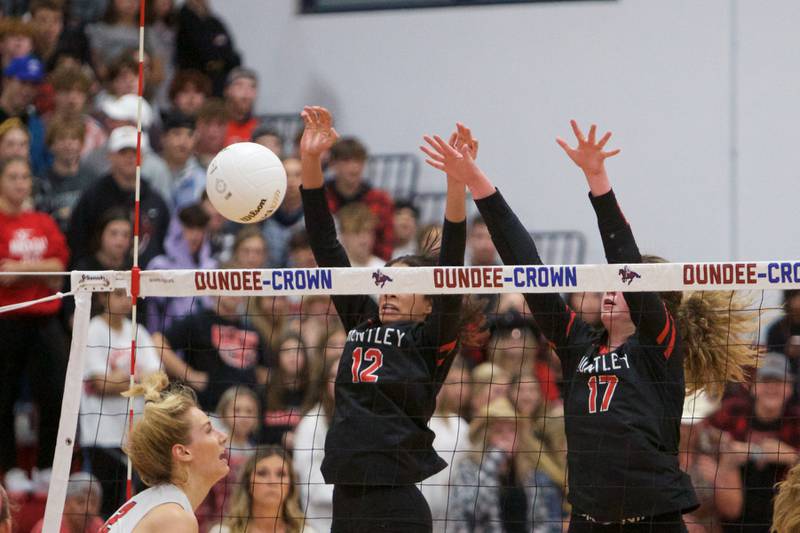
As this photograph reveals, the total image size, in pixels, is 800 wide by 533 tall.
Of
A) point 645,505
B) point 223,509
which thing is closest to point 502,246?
point 645,505

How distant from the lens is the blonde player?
16.3 feet

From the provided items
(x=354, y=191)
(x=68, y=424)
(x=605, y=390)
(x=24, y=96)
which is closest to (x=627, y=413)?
(x=605, y=390)

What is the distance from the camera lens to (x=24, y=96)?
1060cm

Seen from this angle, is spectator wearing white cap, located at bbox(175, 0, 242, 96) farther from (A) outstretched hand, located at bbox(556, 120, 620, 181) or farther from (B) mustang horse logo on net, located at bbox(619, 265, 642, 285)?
(B) mustang horse logo on net, located at bbox(619, 265, 642, 285)

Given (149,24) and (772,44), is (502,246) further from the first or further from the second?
(149,24)

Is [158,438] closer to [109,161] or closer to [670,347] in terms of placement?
[670,347]

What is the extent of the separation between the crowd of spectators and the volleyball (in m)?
0.88

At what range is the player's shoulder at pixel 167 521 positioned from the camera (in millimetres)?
4828

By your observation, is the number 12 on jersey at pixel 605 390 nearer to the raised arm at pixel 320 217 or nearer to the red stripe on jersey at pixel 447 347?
the red stripe on jersey at pixel 447 347

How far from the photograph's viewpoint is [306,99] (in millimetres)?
12930

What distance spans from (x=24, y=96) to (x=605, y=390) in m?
6.80

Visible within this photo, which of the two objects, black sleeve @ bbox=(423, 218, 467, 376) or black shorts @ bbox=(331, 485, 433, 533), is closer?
black shorts @ bbox=(331, 485, 433, 533)

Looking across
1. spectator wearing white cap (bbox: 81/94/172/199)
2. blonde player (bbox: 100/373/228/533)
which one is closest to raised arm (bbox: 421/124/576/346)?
blonde player (bbox: 100/373/228/533)

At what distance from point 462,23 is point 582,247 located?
8.35ft
